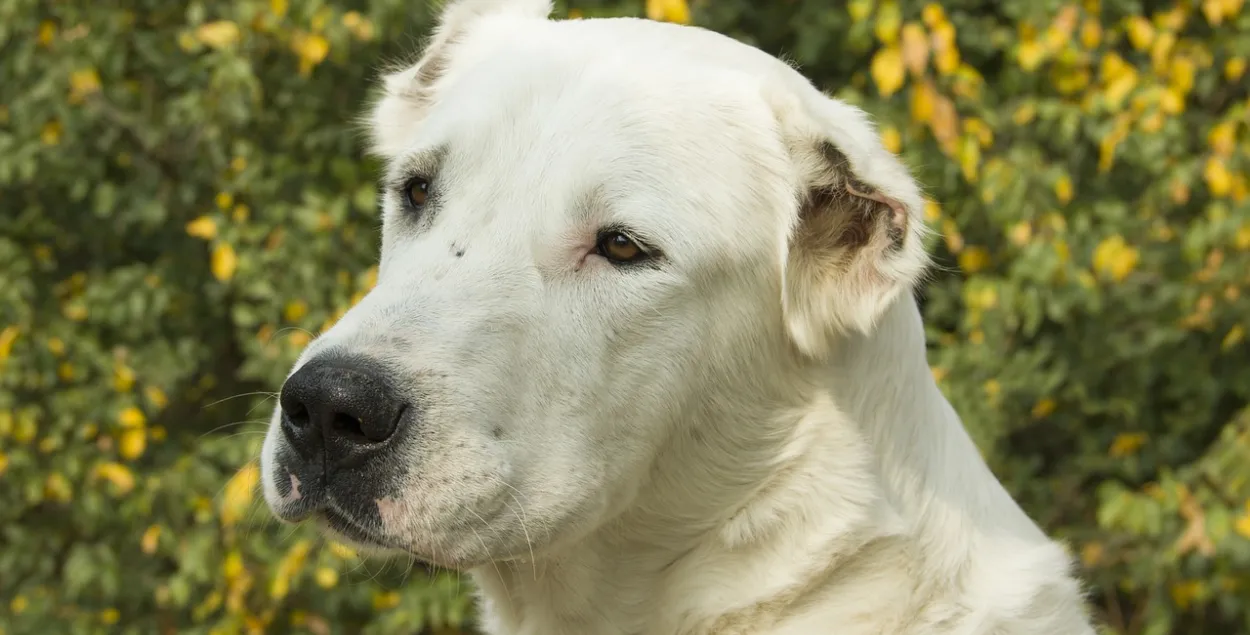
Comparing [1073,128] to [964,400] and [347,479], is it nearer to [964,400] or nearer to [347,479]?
[964,400]

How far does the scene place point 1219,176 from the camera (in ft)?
14.0

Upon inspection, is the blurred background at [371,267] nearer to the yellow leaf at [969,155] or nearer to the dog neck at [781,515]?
the yellow leaf at [969,155]

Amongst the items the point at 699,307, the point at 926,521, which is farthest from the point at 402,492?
the point at 926,521

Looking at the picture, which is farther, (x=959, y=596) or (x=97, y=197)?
(x=97, y=197)

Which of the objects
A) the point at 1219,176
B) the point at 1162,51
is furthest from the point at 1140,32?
the point at 1219,176

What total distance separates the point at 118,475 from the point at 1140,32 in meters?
3.84

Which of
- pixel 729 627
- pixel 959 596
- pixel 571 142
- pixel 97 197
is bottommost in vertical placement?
pixel 97 197

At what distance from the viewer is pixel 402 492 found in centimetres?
218

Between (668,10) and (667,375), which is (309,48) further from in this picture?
(667,375)

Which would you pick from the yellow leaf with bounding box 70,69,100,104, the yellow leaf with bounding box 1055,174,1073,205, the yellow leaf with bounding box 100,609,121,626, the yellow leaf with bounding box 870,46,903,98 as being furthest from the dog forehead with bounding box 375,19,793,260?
the yellow leaf with bounding box 100,609,121,626

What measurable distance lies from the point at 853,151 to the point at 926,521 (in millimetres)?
674

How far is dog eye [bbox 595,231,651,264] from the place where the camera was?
7.72 ft

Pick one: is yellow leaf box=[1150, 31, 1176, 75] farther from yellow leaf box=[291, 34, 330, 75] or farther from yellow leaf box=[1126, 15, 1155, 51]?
yellow leaf box=[291, 34, 330, 75]

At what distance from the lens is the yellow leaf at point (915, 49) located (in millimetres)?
4215
